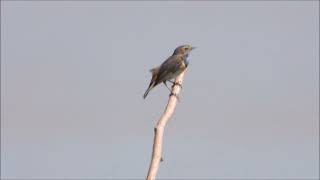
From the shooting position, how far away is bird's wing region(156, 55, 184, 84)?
29.8 metres

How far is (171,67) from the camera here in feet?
99.7

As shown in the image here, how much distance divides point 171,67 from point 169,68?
0.12m

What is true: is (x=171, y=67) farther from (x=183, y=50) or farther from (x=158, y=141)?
(x=158, y=141)

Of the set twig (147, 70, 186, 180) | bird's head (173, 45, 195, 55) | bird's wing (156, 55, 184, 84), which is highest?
bird's head (173, 45, 195, 55)

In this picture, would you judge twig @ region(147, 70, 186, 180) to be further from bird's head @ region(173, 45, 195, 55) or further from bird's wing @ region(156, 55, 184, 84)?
bird's head @ region(173, 45, 195, 55)

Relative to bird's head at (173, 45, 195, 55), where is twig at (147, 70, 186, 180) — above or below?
below

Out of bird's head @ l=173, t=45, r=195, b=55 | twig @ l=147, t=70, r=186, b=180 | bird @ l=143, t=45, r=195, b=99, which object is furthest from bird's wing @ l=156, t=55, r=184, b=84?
twig @ l=147, t=70, r=186, b=180

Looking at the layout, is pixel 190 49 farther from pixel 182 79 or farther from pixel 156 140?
pixel 156 140

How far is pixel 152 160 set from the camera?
21734mm

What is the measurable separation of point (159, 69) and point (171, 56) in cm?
150

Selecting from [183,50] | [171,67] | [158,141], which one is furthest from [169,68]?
[158,141]

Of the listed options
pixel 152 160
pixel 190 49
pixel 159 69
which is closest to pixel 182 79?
pixel 159 69

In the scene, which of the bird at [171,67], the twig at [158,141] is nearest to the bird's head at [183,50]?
the bird at [171,67]

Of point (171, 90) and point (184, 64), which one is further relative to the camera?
point (184, 64)
